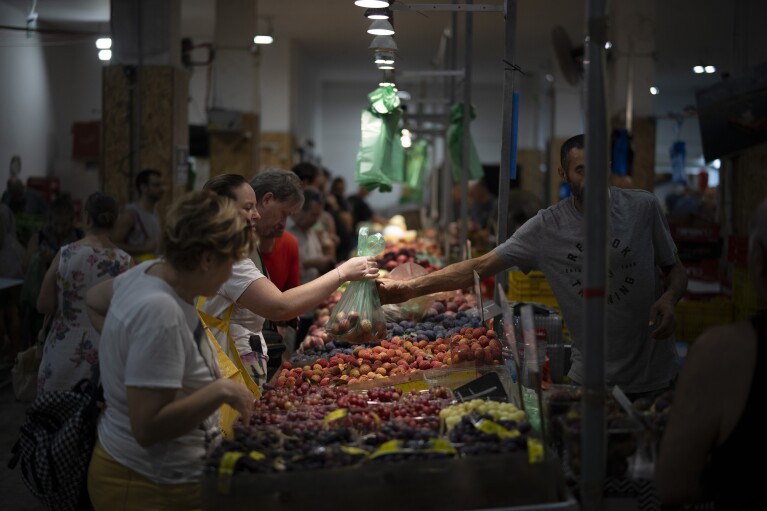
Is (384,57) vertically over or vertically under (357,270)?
over

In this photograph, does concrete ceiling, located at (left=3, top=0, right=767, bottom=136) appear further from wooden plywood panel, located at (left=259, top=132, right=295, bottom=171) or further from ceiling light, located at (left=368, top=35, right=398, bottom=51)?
ceiling light, located at (left=368, top=35, right=398, bottom=51)

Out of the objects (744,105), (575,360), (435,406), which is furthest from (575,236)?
(744,105)

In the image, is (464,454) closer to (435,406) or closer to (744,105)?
(435,406)

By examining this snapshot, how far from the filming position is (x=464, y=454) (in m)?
2.70

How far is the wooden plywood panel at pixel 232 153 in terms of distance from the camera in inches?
570

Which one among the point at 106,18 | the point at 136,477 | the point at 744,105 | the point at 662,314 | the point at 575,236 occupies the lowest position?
the point at 136,477

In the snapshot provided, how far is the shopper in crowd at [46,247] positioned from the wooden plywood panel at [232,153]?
5.84 metres

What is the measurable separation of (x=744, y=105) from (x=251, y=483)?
20.4ft

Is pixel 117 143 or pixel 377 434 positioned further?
pixel 117 143

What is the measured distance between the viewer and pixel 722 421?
7.38 ft

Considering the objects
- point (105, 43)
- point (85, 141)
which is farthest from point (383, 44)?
point (85, 141)

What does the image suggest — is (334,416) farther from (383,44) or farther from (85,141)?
(85,141)

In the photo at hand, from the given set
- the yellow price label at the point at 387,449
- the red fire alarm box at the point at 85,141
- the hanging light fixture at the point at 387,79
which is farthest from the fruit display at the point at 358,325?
the red fire alarm box at the point at 85,141

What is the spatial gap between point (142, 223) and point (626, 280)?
19.6ft
